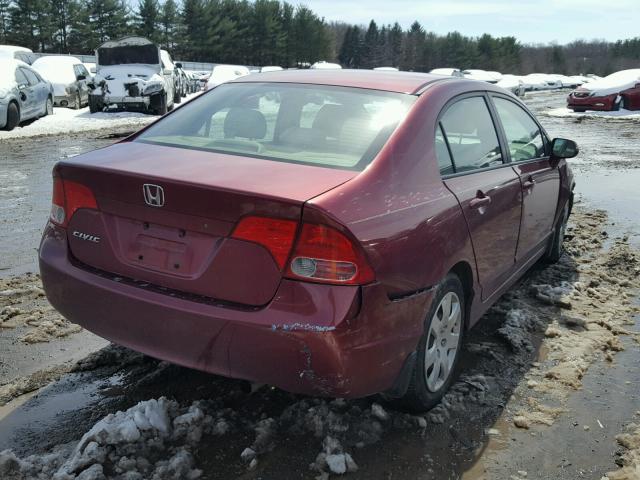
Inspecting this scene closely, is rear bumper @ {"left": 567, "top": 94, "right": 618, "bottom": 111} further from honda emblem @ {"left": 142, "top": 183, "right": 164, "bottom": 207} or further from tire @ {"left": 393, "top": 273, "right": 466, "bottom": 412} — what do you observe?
honda emblem @ {"left": 142, "top": 183, "right": 164, "bottom": 207}

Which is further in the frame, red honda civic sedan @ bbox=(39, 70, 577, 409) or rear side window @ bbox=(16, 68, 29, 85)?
rear side window @ bbox=(16, 68, 29, 85)

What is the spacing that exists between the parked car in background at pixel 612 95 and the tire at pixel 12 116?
20.4m

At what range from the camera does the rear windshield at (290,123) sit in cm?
283

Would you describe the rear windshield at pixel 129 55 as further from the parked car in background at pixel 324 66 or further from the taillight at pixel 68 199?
the taillight at pixel 68 199

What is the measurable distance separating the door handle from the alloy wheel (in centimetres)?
48

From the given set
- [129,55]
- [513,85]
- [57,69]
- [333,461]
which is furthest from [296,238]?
[513,85]

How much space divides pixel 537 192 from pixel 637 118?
20.4 metres

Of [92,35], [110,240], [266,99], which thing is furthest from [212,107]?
[92,35]

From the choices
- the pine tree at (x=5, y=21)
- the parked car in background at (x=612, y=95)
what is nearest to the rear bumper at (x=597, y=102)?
the parked car in background at (x=612, y=95)

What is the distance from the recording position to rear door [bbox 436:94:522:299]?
3164 mm

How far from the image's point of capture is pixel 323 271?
2322 millimetres

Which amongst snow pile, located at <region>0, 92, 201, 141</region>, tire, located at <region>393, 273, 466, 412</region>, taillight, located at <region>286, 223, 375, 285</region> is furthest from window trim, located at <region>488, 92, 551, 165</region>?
snow pile, located at <region>0, 92, 201, 141</region>

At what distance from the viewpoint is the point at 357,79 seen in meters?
3.45

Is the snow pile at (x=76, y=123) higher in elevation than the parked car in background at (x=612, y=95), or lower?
lower
